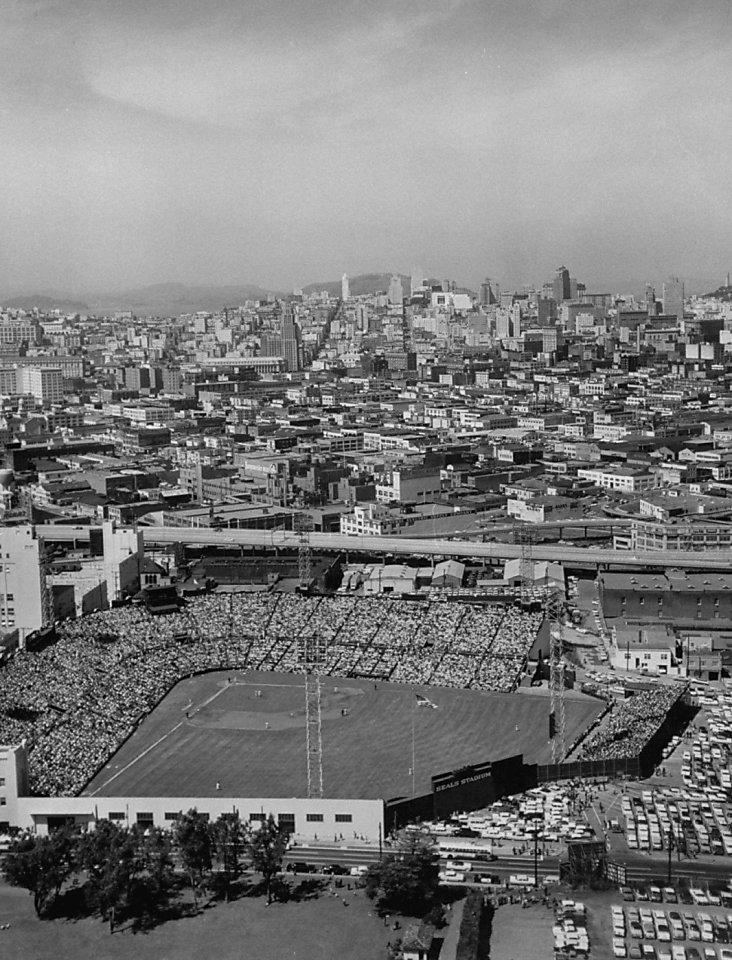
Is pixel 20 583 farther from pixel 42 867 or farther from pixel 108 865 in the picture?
pixel 108 865

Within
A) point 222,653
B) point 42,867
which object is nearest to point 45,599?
point 222,653

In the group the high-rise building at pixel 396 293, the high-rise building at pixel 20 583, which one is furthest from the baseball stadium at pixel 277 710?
the high-rise building at pixel 396 293

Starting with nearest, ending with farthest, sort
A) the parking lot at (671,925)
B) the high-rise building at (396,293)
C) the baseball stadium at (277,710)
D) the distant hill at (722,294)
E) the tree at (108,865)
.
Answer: the parking lot at (671,925) → the tree at (108,865) → the baseball stadium at (277,710) → the distant hill at (722,294) → the high-rise building at (396,293)

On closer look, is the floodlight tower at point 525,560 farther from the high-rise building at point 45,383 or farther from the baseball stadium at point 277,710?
the high-rise building at point 45,383

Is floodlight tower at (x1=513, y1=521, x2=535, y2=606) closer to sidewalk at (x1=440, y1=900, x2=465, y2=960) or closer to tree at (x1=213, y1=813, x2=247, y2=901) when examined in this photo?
tree at (x1=213, y1=813, x2=247, y2=901)

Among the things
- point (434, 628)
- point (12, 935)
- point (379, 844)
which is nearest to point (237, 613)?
point (434, 628)
